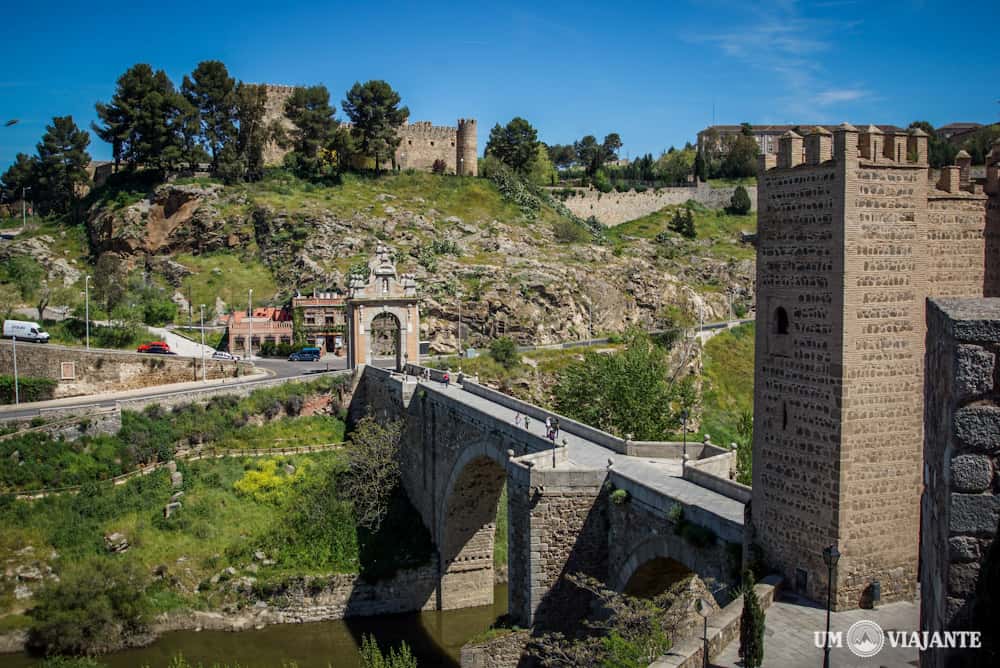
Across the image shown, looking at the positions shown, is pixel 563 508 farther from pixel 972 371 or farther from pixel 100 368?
pixel 100 368

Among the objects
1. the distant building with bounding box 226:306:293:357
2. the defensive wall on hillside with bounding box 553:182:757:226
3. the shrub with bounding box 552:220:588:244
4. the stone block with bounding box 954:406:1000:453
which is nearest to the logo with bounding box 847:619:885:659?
the stone block with bounding box 954:406:1000:453

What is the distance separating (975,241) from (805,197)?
262cm

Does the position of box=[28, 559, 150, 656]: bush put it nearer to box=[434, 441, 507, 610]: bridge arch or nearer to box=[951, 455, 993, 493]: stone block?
box=[434, 441, 507, 610]: bridge arch

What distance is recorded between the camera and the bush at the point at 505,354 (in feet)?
125

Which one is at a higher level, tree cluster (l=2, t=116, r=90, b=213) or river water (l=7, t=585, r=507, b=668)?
tree cluster (l=2, t=116, r=90, b=213)

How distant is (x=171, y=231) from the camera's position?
51.1m

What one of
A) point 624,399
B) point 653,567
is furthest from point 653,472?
point 624,399

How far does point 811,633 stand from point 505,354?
93.1 feet

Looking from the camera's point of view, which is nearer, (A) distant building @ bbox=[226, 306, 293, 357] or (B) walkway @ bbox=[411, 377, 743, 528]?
(B) walkway @ bbox=[411, 377, 743, 528]

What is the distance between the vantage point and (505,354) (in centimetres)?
3838

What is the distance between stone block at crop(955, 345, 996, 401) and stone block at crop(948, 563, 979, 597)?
2.30 feet

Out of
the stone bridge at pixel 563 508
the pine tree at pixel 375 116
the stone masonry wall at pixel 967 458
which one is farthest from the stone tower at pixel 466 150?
the stone masonry wall at pixel 967 458

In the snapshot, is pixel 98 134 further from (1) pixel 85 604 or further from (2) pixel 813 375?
(2) pixel 813 375

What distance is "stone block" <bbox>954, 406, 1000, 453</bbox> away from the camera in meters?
3.41
